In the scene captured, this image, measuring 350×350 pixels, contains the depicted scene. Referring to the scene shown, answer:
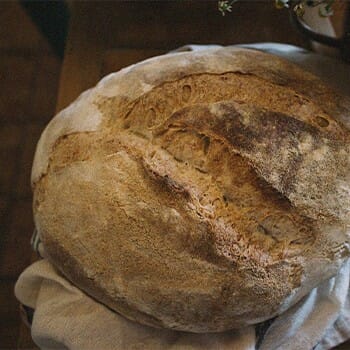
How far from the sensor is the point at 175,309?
0.68 m

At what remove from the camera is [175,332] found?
2.44ft

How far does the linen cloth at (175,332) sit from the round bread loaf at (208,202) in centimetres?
3

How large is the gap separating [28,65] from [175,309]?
138cm

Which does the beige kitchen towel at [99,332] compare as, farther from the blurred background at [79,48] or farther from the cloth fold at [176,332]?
the blurred background at [79,48]

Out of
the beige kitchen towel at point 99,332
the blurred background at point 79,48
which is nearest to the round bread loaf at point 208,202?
the beige kitchen towel at point 99,332

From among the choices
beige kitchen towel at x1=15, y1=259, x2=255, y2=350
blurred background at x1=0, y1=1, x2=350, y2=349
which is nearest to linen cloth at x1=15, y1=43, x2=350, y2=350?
beige kitchen towel at x1=15, y1=259, x2=255, y2=350

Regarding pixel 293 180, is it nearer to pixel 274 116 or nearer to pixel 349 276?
pixel 274 116

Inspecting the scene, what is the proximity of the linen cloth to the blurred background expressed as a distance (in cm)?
26

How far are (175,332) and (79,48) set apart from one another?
0.71 metres

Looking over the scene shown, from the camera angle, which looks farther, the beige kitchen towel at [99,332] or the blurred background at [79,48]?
the blurred background at [79,48]

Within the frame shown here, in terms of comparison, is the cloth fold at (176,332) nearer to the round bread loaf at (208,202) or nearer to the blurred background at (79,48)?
the round bread loaf at (208,202)

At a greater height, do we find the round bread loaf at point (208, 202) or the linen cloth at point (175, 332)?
the round bread loaf at point (208, 202)

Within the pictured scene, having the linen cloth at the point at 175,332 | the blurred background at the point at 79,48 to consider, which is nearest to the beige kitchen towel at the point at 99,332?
the linen cloth at the point at 175,332

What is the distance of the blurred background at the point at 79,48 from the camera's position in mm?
1163
